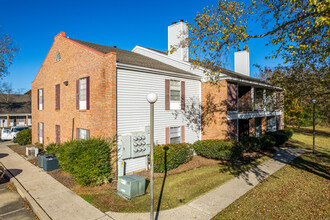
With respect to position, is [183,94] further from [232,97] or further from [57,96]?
[57,96]

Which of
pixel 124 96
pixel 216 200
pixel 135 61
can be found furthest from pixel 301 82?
pixel 135 61

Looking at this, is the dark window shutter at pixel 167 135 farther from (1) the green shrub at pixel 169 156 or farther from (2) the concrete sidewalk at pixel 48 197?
(2) the concrete sidewalk at pixel 48 197

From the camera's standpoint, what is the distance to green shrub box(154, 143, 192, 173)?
977 cm

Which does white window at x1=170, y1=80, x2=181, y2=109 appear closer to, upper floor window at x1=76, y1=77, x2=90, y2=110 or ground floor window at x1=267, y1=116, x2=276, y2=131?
upper floor window at x1=76, y1=77, x2=90, y2=110

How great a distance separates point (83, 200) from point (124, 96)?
16.1 feet

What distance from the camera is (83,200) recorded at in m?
7.06

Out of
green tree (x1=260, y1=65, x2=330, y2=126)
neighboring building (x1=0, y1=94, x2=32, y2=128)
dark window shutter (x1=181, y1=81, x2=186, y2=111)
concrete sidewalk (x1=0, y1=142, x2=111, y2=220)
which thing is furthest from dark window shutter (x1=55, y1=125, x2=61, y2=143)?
neighboring building (x1=0, y1=94, x2=32, y2=128)

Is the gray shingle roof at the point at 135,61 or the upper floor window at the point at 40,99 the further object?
the upper floor window at the point at 40,99

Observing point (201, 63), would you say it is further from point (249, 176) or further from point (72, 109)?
point (72, 109)

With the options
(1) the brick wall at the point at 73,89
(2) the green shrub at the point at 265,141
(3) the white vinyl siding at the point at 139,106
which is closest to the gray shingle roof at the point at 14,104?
(1) the brick wall at the point at 73,89

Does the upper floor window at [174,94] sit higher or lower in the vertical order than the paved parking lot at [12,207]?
higher

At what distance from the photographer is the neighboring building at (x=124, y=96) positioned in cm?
955

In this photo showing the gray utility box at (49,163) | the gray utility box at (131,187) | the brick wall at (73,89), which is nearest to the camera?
the gray utility box at (131,187)

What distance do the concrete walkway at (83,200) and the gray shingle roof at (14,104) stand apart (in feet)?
104
